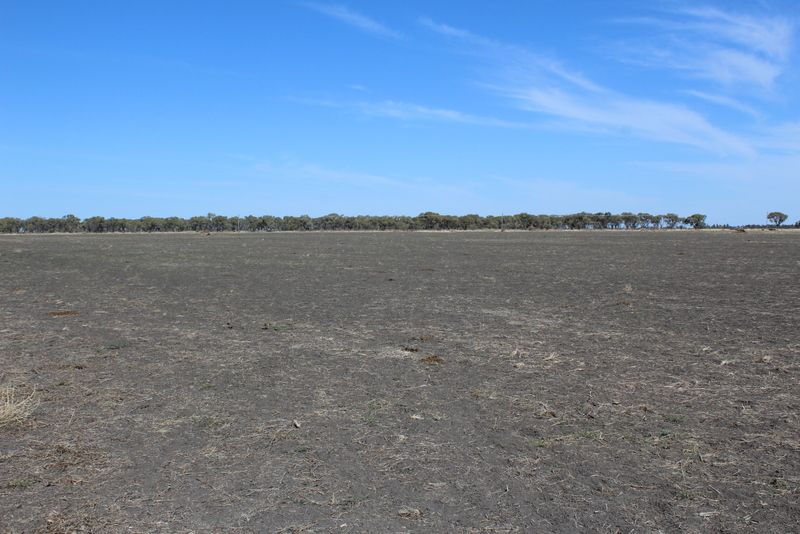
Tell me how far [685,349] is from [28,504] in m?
7.19

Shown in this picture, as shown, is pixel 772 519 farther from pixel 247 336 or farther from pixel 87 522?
pixel 247 336

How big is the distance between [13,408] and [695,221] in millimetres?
130263

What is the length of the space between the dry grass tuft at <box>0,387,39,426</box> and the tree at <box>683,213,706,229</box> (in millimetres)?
128721

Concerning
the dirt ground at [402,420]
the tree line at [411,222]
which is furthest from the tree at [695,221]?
the dirt ground at [402,420]

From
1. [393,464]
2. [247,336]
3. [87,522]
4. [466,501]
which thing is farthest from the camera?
[247,336]

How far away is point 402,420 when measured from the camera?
5.17m

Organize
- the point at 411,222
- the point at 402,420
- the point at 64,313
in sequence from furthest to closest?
the point at 411,222
the point at 64,313
the point at 402,420

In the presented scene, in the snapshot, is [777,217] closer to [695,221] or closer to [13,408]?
[695,221]

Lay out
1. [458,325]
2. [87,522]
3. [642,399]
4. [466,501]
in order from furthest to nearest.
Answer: [458,325]
[642,399]
[466,501]
[87,522]

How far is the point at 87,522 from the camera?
3412 millimetres

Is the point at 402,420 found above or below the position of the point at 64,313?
below

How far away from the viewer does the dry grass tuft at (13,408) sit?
16.3ft

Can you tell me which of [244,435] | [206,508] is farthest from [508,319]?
[206,508]

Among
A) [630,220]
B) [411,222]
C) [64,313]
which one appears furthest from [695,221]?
[64,313]
